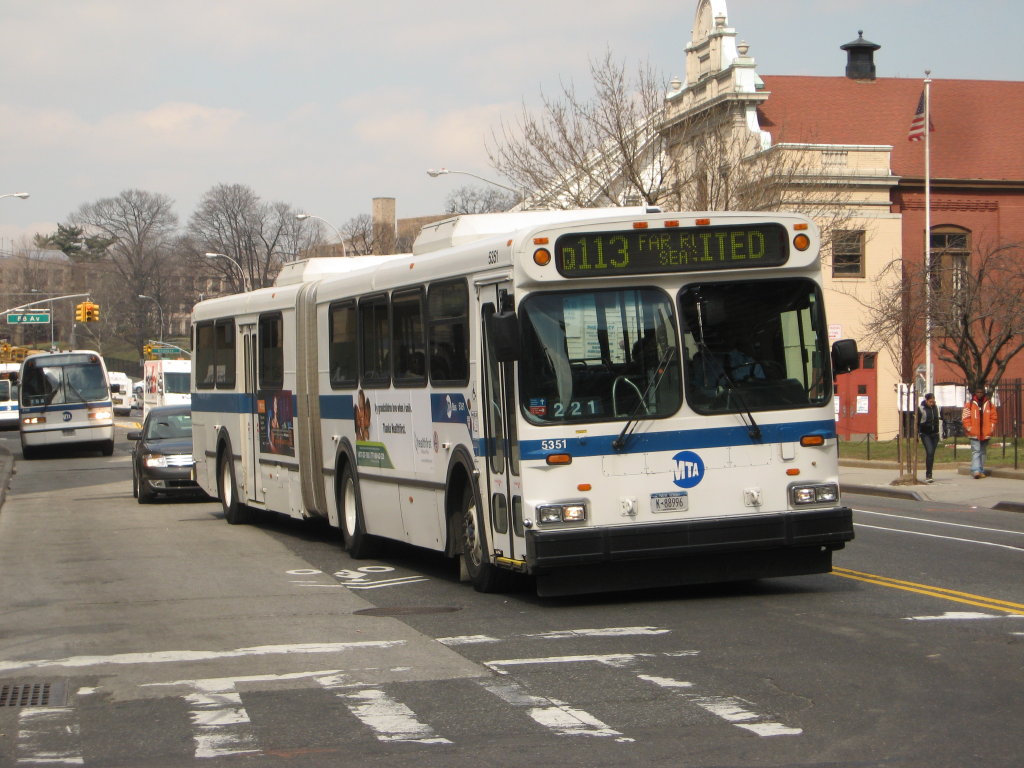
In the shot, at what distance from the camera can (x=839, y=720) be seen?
7.08m

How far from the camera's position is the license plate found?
1087cm


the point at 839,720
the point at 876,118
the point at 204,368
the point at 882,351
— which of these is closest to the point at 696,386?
the point at 839,720

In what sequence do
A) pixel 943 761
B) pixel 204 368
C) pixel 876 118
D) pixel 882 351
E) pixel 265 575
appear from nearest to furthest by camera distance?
1. pixel 943 761
2. pixel 265 575
3. pixel 204 368
4. pixel 882 351
5. pixel 876 118

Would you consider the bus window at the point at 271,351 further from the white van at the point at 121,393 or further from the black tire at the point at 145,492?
the white van at the point at 121,393

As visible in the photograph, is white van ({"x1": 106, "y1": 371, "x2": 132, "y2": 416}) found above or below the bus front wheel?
above

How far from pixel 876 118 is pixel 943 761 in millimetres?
46719

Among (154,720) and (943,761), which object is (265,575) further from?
(943,761)

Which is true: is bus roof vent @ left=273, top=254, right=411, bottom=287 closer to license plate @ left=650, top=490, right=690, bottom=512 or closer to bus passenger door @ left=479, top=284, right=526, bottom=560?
bus passenger door @ left=479, top=284, right=526, bottom=560

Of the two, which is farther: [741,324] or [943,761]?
[741,324]

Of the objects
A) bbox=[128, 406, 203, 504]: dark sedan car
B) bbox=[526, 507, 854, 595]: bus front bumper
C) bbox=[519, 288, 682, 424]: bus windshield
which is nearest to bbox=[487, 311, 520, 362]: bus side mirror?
bbox=[519, 288, 682, 424]: bus windshield

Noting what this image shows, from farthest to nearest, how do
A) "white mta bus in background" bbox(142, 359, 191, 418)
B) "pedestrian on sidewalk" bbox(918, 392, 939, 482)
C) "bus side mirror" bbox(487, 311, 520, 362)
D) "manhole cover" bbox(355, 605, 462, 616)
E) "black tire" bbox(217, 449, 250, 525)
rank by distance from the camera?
1. "white mta bus in background" bbox(142, 359, 191, 418)
2. "pedestrian on sidewalk" bbox(918, 392, 939, 482)
3. "black tire" bbox(217, 449, 250, 525)
4. "manhole cover" bbox(355, 605, 462, 616)
5. "bus side mirror" bbox(487, 311, 520, 362)

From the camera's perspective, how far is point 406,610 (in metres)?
11.5

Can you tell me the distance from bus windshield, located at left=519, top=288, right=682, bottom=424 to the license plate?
0.61 meters

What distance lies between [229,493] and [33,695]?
41.6ft
